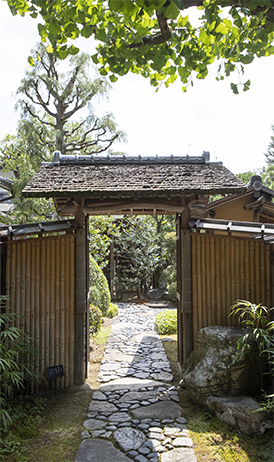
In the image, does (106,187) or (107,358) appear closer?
(106,187)

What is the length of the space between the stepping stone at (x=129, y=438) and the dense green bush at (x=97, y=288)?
656 cm

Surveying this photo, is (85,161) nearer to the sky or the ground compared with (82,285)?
nearer to the sky

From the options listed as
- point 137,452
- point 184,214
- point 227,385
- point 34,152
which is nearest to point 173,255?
point 34,152

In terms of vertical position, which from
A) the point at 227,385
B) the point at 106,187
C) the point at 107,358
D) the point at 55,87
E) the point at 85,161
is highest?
the point at 55,87

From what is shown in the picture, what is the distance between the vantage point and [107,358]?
7836 mm

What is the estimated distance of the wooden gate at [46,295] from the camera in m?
5.79

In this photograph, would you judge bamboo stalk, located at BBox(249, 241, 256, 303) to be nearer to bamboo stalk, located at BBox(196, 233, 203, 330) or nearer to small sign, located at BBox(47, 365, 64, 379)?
bamboo stalk, located at BBox(196, 233, 203, 330)

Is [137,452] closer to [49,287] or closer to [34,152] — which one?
[49,287]

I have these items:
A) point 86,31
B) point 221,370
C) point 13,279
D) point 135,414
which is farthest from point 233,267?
point 86,31

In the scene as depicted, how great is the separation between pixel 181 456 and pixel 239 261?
3331mm

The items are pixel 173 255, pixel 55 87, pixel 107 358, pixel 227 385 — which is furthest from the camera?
pixel 173 255

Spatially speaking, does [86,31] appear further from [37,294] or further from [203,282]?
[203,282]

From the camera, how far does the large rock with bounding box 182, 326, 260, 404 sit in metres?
4.91

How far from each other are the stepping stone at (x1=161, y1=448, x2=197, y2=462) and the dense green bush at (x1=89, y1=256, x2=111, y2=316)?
7.18 metres
